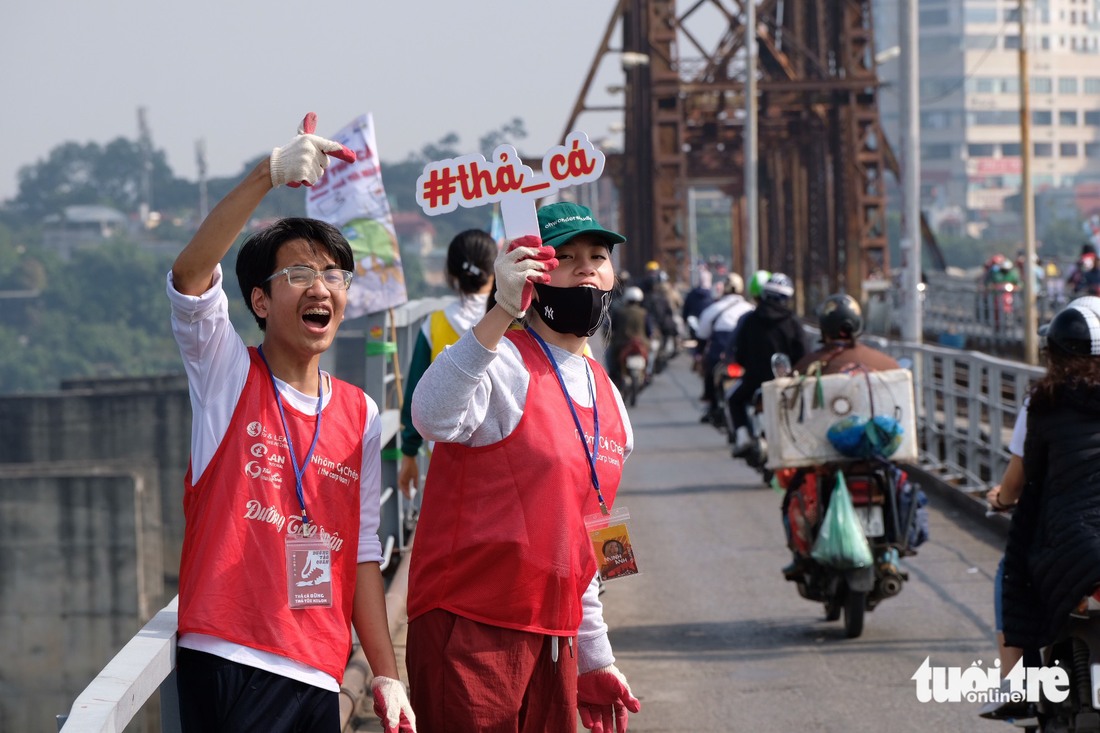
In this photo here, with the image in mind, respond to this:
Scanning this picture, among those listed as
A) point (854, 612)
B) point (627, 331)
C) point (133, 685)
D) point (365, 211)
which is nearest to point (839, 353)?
point (854, 612)

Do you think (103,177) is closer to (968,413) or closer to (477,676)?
(968,413)

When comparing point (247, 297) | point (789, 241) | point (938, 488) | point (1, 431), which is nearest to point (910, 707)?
point (247, 297)

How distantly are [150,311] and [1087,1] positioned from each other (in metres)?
79.3

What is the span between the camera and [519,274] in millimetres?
2902

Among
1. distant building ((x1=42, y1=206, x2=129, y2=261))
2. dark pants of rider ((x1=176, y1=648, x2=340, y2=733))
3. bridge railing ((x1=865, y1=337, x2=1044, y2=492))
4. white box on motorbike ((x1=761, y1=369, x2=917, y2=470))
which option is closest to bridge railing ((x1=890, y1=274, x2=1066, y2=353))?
bridge railing ((x1=865, y1=337, x2=1044, y2=492))

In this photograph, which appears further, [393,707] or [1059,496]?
[1059,496]

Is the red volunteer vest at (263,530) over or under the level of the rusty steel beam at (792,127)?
under

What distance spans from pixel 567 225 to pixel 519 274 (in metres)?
0.47

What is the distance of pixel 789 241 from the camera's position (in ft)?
141

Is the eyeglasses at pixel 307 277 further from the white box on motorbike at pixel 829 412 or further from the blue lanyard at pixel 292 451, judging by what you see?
the white box on motorbike at pixel 829 412

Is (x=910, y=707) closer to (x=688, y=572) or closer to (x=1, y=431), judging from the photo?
(x=688, y=572)

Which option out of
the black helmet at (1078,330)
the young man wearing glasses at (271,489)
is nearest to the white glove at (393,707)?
the young man wearing glasses at (271,489)

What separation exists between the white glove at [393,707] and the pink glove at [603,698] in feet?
1.83

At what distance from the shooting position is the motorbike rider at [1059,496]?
14.9 feet
